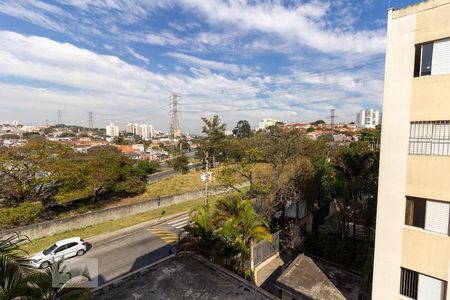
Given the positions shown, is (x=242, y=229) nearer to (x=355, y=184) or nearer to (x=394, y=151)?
(x=394, y=151)

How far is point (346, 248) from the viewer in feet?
56.5

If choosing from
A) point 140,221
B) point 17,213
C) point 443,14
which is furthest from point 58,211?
point 443,14

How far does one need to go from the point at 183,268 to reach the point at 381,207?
748 centimetres

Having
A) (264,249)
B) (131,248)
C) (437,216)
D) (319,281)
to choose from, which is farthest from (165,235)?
(437,216)

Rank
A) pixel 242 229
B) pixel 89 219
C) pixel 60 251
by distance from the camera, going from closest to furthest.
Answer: pixel 242 229 → pixel 60 251 → pixel 89 219

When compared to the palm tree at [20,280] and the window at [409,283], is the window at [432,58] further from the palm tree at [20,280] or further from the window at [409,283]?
the palm tree at [20,280]

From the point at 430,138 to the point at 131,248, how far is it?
64.0ft

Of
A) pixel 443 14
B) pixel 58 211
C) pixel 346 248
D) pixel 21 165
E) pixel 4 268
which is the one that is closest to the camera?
pixel 4 268

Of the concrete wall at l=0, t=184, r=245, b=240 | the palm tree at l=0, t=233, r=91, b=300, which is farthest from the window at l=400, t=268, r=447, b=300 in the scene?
the concrete wall at l=0, t=184, r=245, b=240

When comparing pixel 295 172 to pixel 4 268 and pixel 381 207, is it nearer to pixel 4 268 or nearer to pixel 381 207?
pixel 381 207

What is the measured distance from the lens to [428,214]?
7.39 m

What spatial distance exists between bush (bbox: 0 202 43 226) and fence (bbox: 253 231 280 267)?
19333 mm

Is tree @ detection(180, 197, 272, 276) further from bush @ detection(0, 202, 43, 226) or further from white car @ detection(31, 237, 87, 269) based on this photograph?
bush @ detection(0, 202, 43, 226)

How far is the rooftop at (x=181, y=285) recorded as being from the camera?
8000 millimetres
